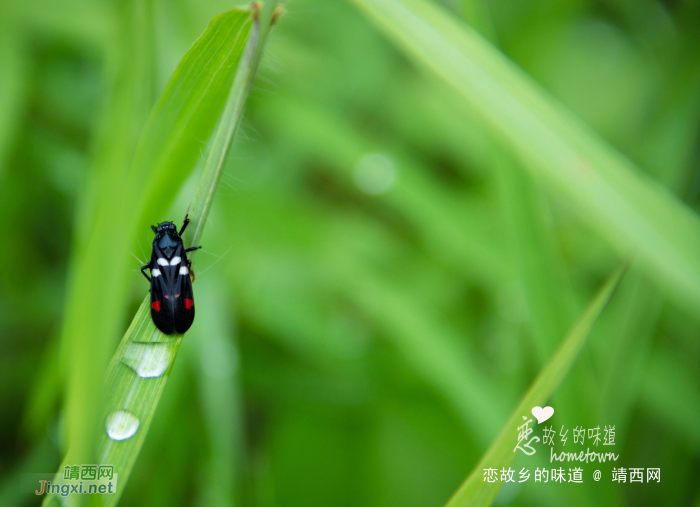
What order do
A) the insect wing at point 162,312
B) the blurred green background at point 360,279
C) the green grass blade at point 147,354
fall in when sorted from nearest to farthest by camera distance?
the green grass blade at point 147,354, the insect wing at point 162,312, the blurred green background at point 360,279

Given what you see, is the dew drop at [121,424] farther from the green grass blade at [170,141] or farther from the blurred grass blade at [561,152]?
the blurred grass blade at [561,152]

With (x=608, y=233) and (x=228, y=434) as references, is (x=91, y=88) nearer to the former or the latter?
(x=228, y=434)

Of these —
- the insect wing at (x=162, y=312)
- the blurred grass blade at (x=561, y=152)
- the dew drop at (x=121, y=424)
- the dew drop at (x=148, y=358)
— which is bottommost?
the dew drop at (x=121, y=424)

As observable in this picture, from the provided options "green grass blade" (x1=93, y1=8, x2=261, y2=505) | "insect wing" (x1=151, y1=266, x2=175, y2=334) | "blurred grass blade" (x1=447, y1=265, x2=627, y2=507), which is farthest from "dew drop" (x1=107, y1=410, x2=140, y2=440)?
"blurred grass blade" (x1=447, y1=265, x2=627, y2=507)

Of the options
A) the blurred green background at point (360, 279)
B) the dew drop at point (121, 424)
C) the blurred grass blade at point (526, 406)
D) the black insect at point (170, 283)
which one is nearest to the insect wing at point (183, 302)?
the black insect at point (170, 283)

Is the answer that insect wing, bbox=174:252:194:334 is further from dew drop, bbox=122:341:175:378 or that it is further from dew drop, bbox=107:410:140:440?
dew drop, bbox=107:410:140:440

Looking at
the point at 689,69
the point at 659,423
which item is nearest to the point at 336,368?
the point at 659,423
